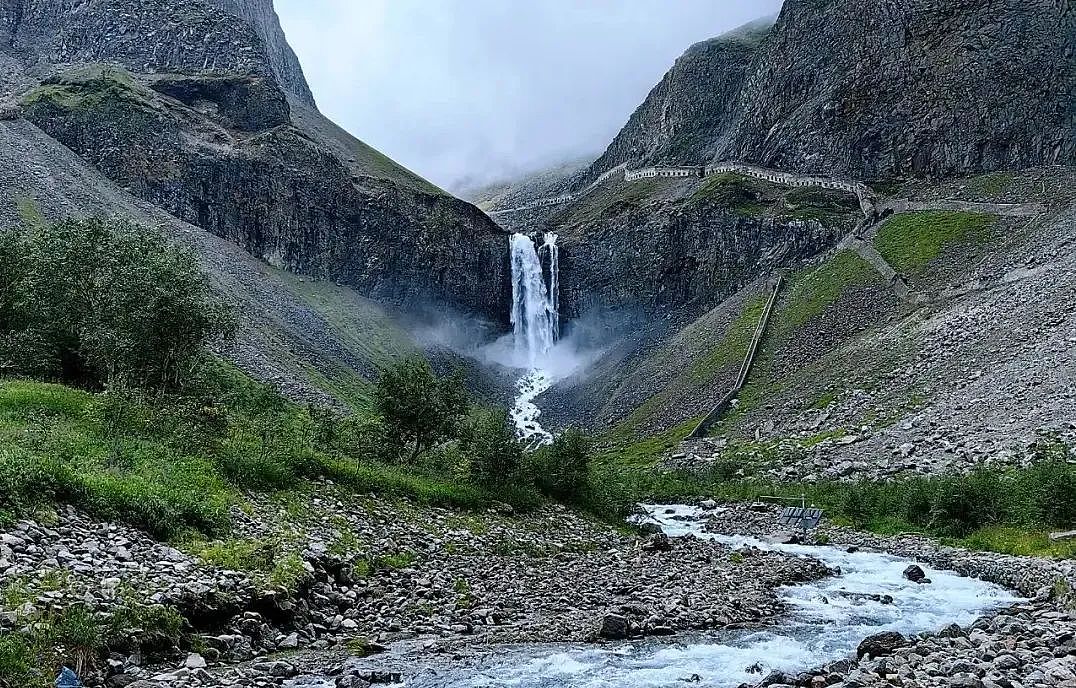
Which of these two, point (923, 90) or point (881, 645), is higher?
point (923, 90)

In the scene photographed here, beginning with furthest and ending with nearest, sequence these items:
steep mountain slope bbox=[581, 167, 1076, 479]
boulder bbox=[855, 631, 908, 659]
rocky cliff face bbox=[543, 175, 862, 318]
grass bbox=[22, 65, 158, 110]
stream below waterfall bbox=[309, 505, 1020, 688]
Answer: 1. rocky cliff face bbox=[543, 175, 862, 318]
2. grass bbox=[22, 65, 158, 110]
3. steep mountain slope bbox=[581, 167, 1076, 479]
4. boulder bbox=[855, 631, 908, 659]
5. stream below waterfall bbox=[309, 505, 1020, 688]

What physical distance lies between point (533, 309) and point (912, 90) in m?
67.5

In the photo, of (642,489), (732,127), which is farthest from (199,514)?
(732,127)

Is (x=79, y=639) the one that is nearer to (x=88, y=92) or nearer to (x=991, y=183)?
(x=991, y=183)

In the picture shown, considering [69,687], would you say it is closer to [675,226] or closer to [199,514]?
[199,514]

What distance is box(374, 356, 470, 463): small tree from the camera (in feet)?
120

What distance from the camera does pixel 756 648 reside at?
1675 centimetres

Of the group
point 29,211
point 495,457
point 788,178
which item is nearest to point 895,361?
point 495,457

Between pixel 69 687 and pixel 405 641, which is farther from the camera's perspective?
pixel 405 641

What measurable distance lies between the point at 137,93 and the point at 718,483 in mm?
102501

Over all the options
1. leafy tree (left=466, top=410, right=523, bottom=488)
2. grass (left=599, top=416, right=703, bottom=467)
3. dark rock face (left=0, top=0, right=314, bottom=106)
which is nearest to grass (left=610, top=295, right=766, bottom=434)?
grass (left=599, top=416, right=703, bottom=467)

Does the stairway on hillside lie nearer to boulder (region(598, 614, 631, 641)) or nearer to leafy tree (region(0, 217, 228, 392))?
leafy tree (region(0, 217, 228, 392))

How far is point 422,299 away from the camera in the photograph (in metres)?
121

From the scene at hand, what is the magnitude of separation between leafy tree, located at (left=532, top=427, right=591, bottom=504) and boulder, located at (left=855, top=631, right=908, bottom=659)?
23.0 m
